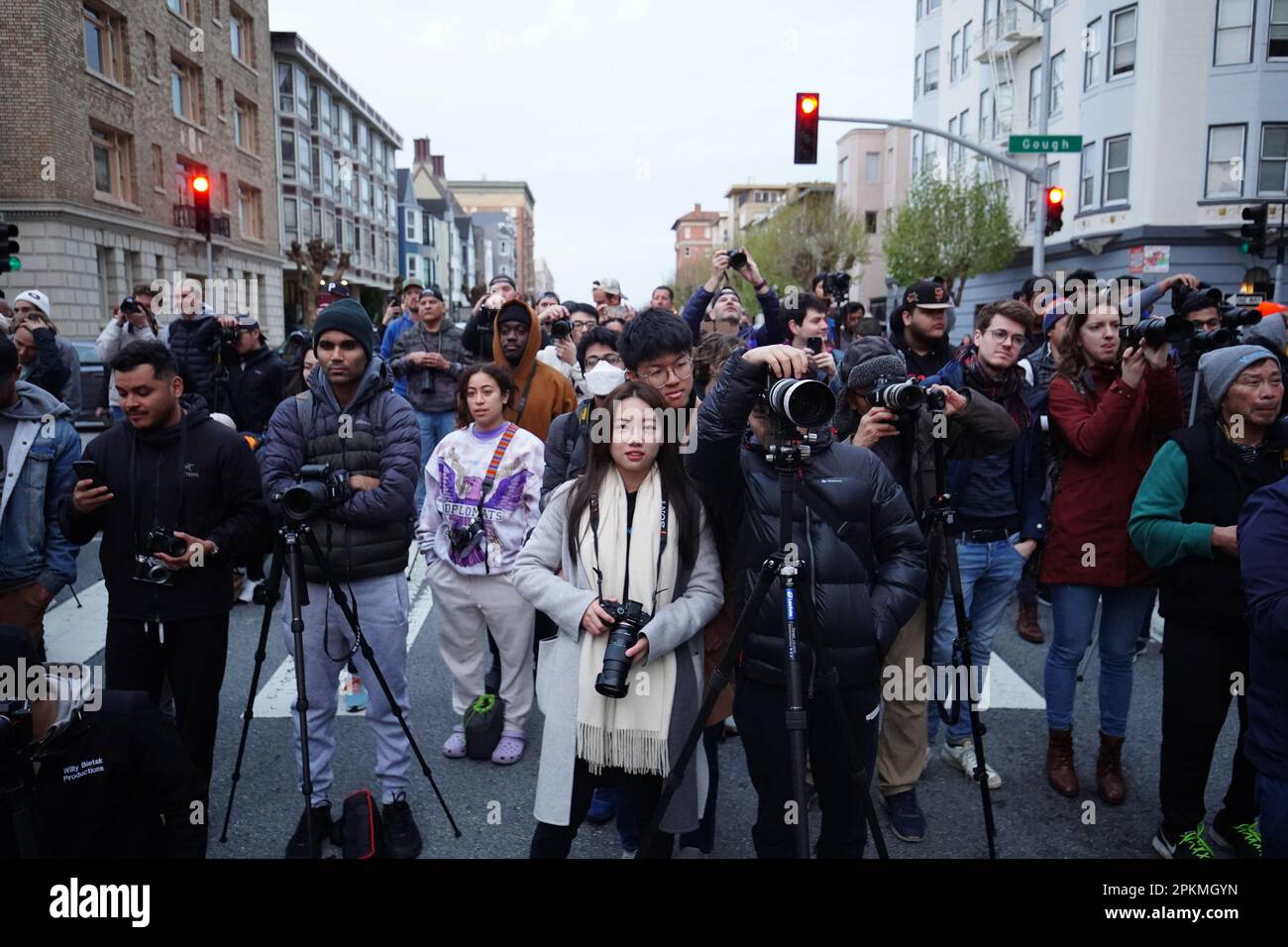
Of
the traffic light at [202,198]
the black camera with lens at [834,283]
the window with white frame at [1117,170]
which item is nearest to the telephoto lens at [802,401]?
the black camera with lens at [834,283]

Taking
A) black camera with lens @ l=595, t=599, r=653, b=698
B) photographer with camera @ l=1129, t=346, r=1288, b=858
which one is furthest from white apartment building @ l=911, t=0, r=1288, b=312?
black camera with lens @ l=595, t=599, r=653, b=698

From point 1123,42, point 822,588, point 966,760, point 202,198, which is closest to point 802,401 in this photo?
point 822,588

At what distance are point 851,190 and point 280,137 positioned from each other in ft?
101

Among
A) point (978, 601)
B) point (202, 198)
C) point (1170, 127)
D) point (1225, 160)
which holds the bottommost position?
point (978, 601)

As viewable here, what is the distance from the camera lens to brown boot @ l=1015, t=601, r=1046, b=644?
6.05 meters

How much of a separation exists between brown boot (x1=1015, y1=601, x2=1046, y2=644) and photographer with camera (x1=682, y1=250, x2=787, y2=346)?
2729mm

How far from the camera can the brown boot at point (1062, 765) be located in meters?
4.02

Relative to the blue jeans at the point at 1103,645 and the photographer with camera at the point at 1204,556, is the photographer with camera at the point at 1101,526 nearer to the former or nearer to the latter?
the blue jeans at the point at 1103,645

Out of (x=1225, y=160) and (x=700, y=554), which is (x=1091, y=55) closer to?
(x=1225, y=160)

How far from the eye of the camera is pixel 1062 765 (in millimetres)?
4066

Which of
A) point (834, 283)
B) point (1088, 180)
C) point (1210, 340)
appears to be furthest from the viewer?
point (1088, 180)

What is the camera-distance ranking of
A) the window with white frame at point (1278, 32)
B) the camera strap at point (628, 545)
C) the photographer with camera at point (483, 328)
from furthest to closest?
the window with white frame at point (1278, 32), the photographer with camera at point (483, 328), the camera strap at point (628, 545)

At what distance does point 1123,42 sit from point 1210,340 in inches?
972

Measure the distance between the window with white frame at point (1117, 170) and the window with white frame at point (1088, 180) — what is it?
0.46m
